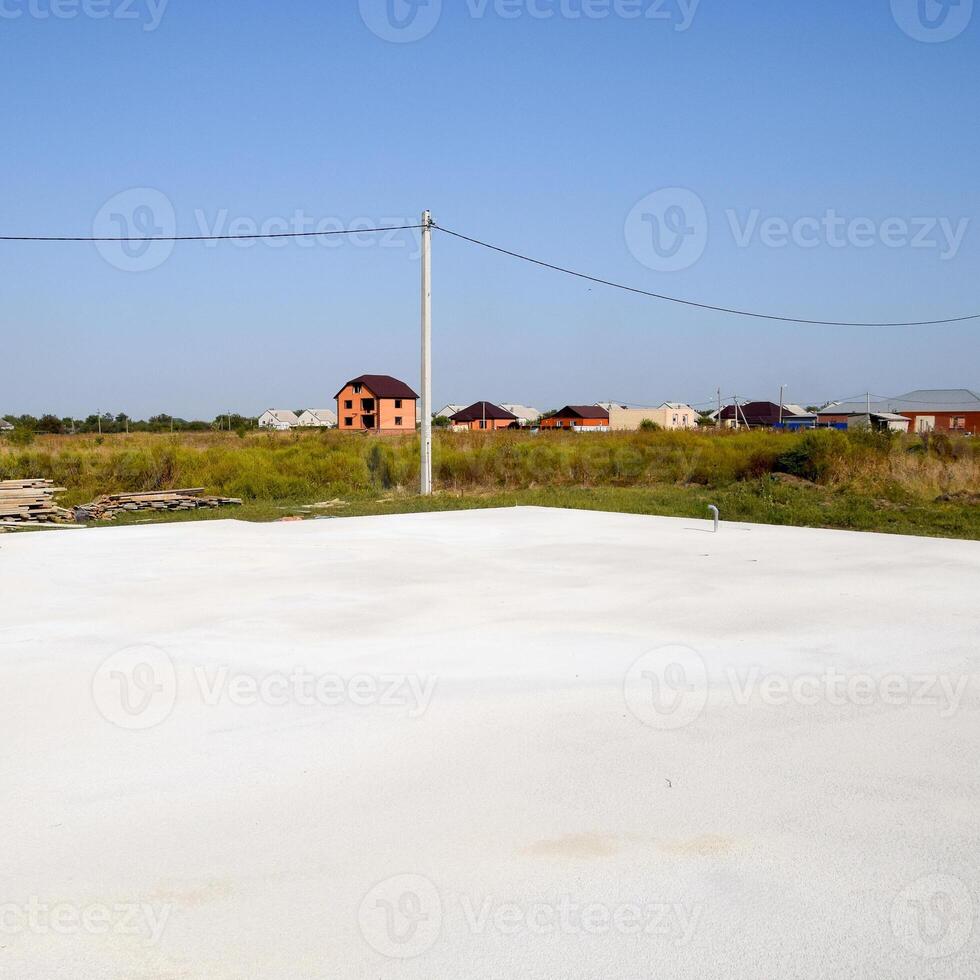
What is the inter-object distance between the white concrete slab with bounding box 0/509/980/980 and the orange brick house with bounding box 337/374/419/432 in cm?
5668

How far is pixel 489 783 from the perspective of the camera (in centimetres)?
364

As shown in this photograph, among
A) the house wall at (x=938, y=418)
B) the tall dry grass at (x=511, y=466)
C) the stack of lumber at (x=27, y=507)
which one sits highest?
the house wall at (x=938, y=418)

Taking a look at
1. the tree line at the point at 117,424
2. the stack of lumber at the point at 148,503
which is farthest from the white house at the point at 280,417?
the stack of lumber at the point at 148,503

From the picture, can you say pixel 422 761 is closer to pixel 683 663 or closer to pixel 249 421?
pixel 683 663

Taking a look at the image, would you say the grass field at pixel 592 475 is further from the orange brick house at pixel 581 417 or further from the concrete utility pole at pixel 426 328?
the orange brick house at pixel 581 417

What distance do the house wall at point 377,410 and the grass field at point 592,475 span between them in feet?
131

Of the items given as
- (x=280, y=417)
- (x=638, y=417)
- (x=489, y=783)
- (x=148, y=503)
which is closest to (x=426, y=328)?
(x=148, y=503)

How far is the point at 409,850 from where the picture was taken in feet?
10.1

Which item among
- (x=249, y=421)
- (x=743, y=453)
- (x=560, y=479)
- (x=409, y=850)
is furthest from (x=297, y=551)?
(x=249, y=421)

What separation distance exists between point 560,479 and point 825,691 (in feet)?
54.3

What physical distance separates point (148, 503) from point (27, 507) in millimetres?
1894

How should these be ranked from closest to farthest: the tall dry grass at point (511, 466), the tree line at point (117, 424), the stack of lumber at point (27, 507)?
the stack of lumber at point (27, 507), the tall dry grass at point (511, 466), the tree line at point (117, 424)

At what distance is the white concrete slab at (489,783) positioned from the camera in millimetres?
2566

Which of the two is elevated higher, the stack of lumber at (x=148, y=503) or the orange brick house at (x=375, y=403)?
the orange brick house at (x=375, y=403)
